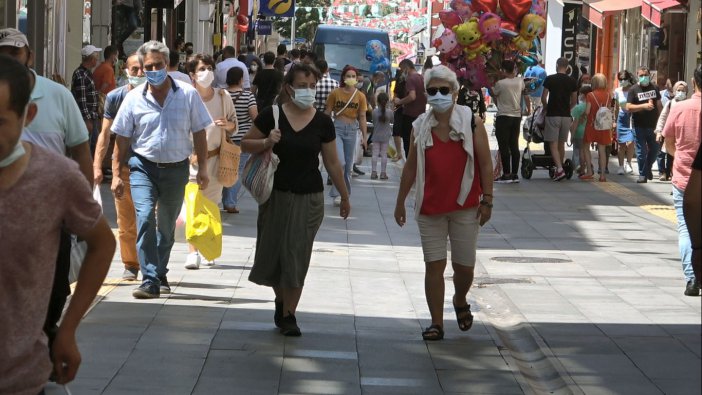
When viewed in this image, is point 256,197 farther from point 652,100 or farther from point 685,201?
point 652,100

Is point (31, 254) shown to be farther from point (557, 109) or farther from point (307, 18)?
point (307, 18)

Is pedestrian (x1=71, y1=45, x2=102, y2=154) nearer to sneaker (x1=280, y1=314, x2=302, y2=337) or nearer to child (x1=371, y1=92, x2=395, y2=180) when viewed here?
child (x1=371, y1=92, x2=395, y2=180)

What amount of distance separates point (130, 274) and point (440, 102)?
3.28 metres

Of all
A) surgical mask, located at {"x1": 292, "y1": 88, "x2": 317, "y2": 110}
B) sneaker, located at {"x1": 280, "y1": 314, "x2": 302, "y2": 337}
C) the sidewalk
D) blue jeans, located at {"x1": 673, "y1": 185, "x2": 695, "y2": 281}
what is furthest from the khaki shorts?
sneaker, located at {"x1": 280, "y1": 314, "x2": 302, "y2": 337}

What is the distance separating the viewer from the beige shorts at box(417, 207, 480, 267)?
892 cm

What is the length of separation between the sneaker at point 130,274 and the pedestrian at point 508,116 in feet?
37.2

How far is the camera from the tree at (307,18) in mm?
90625

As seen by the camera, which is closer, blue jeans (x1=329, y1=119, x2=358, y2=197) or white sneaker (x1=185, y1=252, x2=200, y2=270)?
white sneaker (x1=185, y1=252, x2=200, y2=270)

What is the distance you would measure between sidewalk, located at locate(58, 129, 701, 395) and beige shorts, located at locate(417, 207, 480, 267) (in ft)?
1.84

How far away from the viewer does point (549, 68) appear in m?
53.9

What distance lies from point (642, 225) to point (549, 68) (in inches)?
1479

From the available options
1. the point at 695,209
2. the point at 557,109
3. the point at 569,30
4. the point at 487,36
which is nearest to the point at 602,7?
the point at 569,30

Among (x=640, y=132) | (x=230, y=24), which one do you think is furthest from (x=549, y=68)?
(x=640, y=132)

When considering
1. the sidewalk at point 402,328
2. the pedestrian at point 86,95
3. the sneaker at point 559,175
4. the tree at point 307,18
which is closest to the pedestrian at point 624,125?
the sneaker at point 559,175
